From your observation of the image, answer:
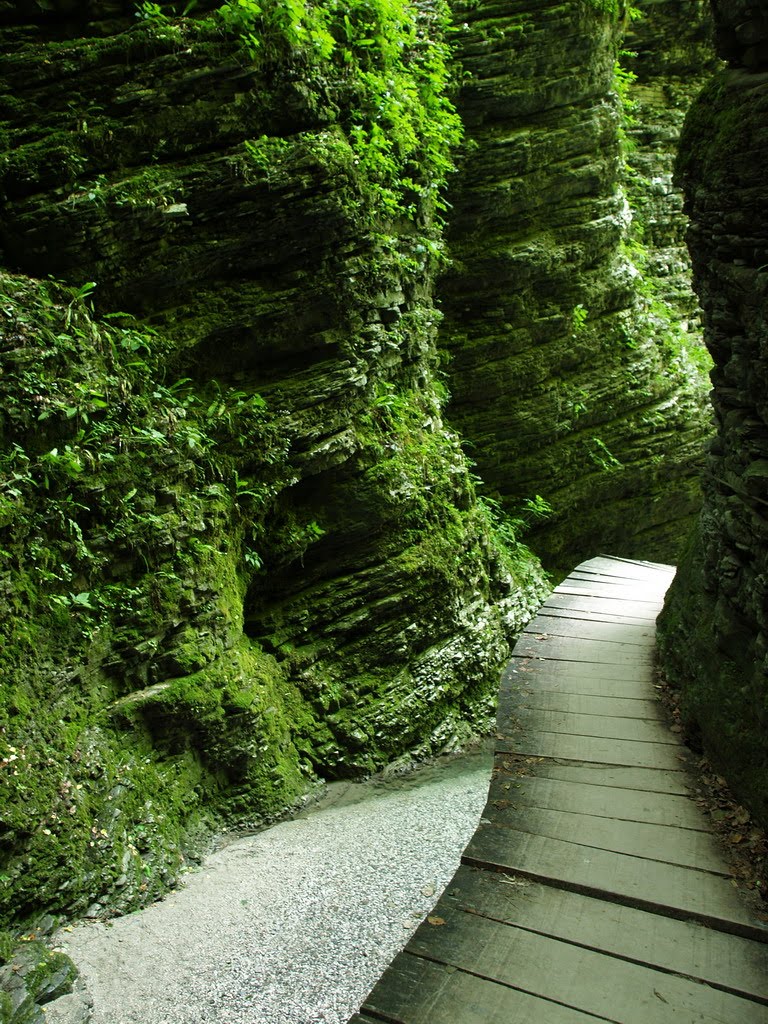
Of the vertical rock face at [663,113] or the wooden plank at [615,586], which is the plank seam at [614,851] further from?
the vertical rock face at [663,113]

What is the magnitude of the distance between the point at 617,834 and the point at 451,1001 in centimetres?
117

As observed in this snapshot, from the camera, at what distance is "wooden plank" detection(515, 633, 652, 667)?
569 centimetres

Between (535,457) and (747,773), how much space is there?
798 cm

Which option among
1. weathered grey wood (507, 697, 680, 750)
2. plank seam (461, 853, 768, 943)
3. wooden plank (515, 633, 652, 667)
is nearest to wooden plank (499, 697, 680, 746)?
weathered grey wood (507, 697, 680, 750)

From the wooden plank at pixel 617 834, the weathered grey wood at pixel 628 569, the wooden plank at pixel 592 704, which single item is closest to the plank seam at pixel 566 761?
the wooden plank at pixel 617 834

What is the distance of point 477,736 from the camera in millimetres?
8328

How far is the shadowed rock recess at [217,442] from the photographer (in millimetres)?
5750

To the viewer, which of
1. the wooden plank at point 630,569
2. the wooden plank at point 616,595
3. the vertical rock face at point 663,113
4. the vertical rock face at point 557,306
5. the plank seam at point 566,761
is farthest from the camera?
the vertical rock face at point 663,113

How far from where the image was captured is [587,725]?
15.4ft

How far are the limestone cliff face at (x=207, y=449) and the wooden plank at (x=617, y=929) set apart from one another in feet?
10.4

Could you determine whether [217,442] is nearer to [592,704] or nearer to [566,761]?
[592,704]

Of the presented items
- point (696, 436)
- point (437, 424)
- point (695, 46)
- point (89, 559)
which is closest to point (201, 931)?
point (89, 559)

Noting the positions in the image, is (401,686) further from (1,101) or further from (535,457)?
(1,101)

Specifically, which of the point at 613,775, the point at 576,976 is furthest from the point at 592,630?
the point at 576,976
